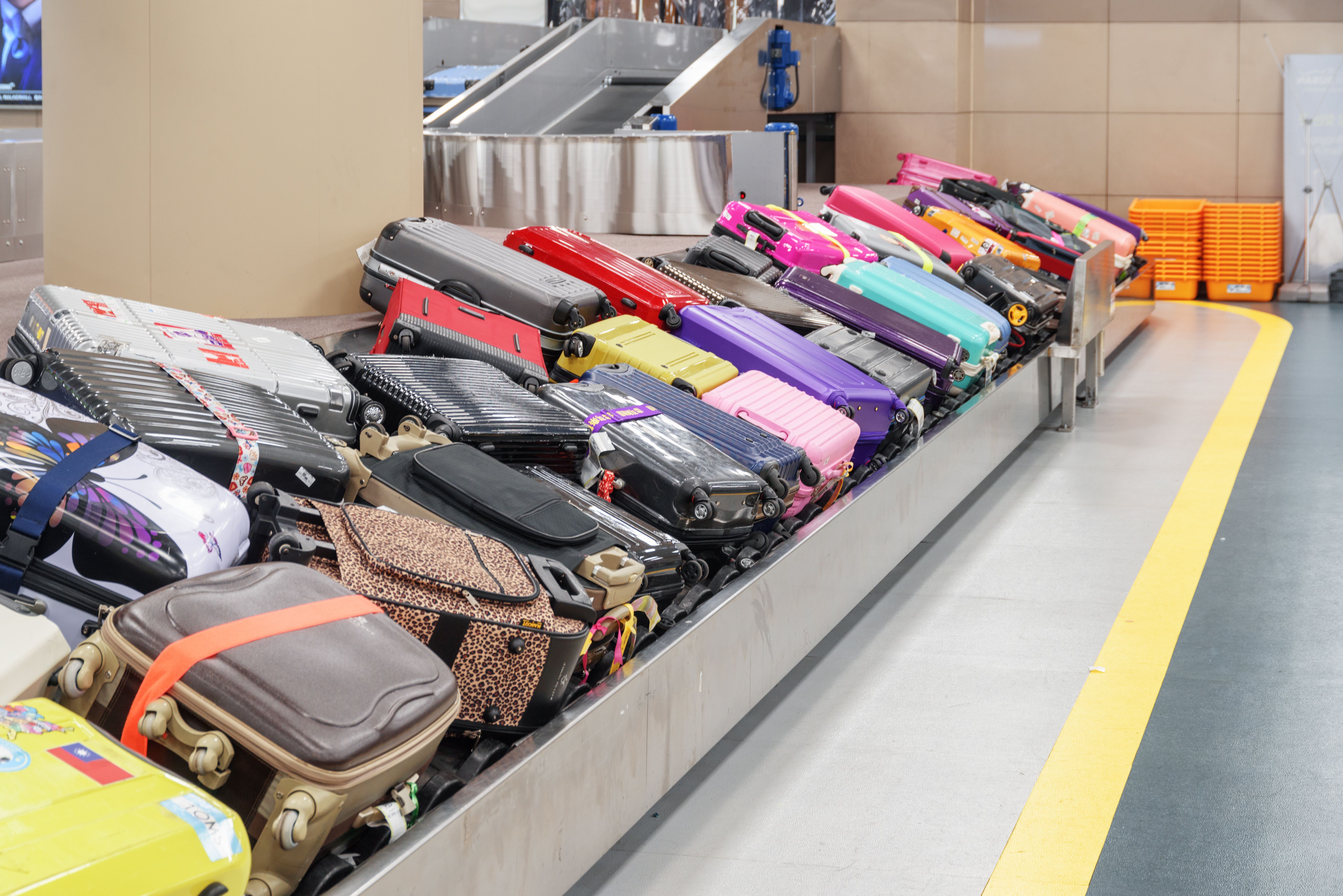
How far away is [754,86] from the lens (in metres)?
11.3

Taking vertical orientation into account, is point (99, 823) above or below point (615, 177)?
below

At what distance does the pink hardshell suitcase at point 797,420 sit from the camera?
11.8ft

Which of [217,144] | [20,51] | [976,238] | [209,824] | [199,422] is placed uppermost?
[20,51]

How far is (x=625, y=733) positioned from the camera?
2.45 m

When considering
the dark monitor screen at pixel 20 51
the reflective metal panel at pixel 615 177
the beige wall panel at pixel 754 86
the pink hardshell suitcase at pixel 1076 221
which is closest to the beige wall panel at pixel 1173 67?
the beige wall panel at pixel 754 86

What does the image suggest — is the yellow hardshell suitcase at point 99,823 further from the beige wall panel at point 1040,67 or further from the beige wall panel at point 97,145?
→ the beige wall panel at point 1040,67

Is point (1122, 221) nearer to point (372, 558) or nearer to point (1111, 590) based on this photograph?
point (1111, 590)

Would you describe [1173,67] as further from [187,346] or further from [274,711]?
[274,711]

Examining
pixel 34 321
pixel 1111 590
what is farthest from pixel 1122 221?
pixel 34 321

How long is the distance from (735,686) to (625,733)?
21.9 inches

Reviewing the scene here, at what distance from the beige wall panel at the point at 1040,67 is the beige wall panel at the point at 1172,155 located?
0.44 meters

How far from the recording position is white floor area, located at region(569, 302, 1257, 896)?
2.65 m

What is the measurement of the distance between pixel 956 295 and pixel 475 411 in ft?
9.88

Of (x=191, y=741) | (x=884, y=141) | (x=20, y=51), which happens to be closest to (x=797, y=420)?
(x=191, y=741)
